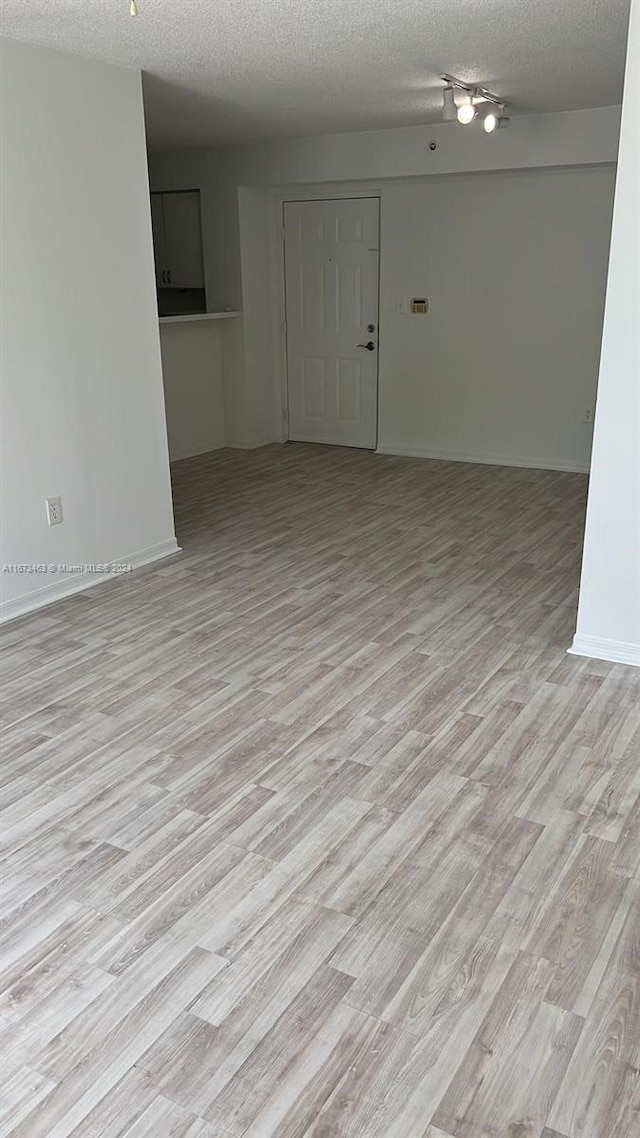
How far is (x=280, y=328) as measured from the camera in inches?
309

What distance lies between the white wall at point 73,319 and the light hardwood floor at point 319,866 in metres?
0.45

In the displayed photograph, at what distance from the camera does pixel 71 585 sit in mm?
4445

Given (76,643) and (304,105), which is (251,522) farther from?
(304,105)

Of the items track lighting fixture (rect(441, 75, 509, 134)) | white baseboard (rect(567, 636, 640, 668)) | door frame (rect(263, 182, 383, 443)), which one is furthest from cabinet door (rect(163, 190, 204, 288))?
white baseboard (rect(567, 636, 640, 668))

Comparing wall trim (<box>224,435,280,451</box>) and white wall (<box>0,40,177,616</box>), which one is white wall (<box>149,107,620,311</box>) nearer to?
wall trim (<box>224,435,280,451</box>)

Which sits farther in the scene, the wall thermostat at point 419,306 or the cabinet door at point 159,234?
the cabinet door at point 159,234

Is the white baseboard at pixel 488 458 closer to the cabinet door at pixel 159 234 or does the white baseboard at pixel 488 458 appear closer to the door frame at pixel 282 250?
the door frame at pixel 282 250

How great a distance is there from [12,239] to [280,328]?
419cm

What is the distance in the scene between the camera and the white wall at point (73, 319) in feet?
12.7

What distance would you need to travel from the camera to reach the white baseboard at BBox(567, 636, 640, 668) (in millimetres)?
3547

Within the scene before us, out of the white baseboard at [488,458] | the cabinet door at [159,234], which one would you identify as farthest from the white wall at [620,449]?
the cabinet door at [159,234]

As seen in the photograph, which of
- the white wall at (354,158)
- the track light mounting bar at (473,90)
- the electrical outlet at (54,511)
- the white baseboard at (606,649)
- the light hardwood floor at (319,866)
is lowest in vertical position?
the light hardwood floor at (319,866)

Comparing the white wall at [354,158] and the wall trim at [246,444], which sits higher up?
the white wall at [354,158]

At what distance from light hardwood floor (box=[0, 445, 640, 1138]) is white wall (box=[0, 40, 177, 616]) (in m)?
0.45
